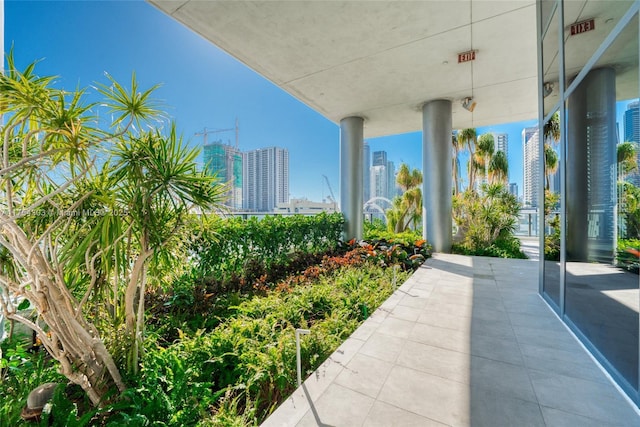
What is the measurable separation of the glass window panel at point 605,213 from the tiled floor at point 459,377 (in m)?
0.24

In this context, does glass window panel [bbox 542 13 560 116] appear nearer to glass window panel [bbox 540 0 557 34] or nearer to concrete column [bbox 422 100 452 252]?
glass window panel [bbox 540 0 557 34]

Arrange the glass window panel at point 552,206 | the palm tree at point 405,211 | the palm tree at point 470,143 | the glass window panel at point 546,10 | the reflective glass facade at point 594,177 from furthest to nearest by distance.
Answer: the palm tree at point 470,143 < the palm tree at point 405,211 < the glass window panel at point 546,10 < the glass window panel at point 552,206 < the reflective glass facade at point 594,177

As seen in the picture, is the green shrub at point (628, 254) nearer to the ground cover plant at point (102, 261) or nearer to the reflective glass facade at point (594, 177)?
the reflective glass facade at point (594, 177)

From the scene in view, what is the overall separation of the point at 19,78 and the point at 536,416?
333 centimetres

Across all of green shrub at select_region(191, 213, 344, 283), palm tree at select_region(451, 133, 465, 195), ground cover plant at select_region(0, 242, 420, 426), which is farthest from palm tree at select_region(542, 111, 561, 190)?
palm tree at select_region(451, 133, 465, 195)

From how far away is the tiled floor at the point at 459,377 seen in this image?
1434 millimetres

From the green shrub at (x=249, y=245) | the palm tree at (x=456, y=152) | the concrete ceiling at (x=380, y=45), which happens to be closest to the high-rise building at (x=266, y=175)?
the palm tree at (x=456, y=152)

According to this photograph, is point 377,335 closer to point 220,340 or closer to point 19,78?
point 220,340

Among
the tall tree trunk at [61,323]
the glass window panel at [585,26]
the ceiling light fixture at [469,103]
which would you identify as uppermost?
the ceiling light fixture at [469,103]

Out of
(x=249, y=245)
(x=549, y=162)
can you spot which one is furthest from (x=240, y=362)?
(x=549, y=162)

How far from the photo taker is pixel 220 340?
81.4 inches

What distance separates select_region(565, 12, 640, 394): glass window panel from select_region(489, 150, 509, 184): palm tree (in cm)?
790

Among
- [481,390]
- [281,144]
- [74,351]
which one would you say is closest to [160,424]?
[74,351]

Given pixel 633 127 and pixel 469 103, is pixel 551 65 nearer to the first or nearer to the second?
pixel 633 127
